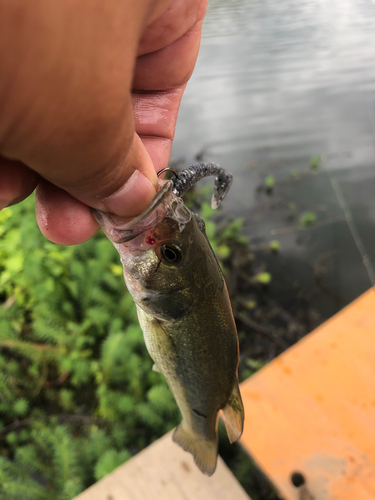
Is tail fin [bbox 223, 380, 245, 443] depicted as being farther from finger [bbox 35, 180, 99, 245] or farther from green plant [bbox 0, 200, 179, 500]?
green plant [bbox 0, 200, 179, 500]

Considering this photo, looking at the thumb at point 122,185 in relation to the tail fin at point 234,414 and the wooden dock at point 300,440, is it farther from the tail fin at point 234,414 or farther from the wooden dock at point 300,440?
→ the wooden dock at point 300,440

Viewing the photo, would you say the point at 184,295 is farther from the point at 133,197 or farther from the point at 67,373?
the point at 67,373

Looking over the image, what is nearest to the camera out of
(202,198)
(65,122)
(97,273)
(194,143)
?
(65,122)

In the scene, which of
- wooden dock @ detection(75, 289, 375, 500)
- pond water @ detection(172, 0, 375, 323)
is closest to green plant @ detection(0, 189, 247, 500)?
wooden dock @ detection(75, 289, 375, 500)

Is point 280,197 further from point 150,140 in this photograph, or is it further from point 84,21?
point 84,21

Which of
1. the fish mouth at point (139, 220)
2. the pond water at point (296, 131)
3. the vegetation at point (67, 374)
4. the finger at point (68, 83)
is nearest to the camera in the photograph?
the finger at point (68, 83)

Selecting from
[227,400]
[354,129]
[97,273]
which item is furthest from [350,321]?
[354,129]

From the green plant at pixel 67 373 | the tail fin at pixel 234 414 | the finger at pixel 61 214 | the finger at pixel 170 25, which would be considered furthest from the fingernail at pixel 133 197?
the green plant at pixel 67 373
